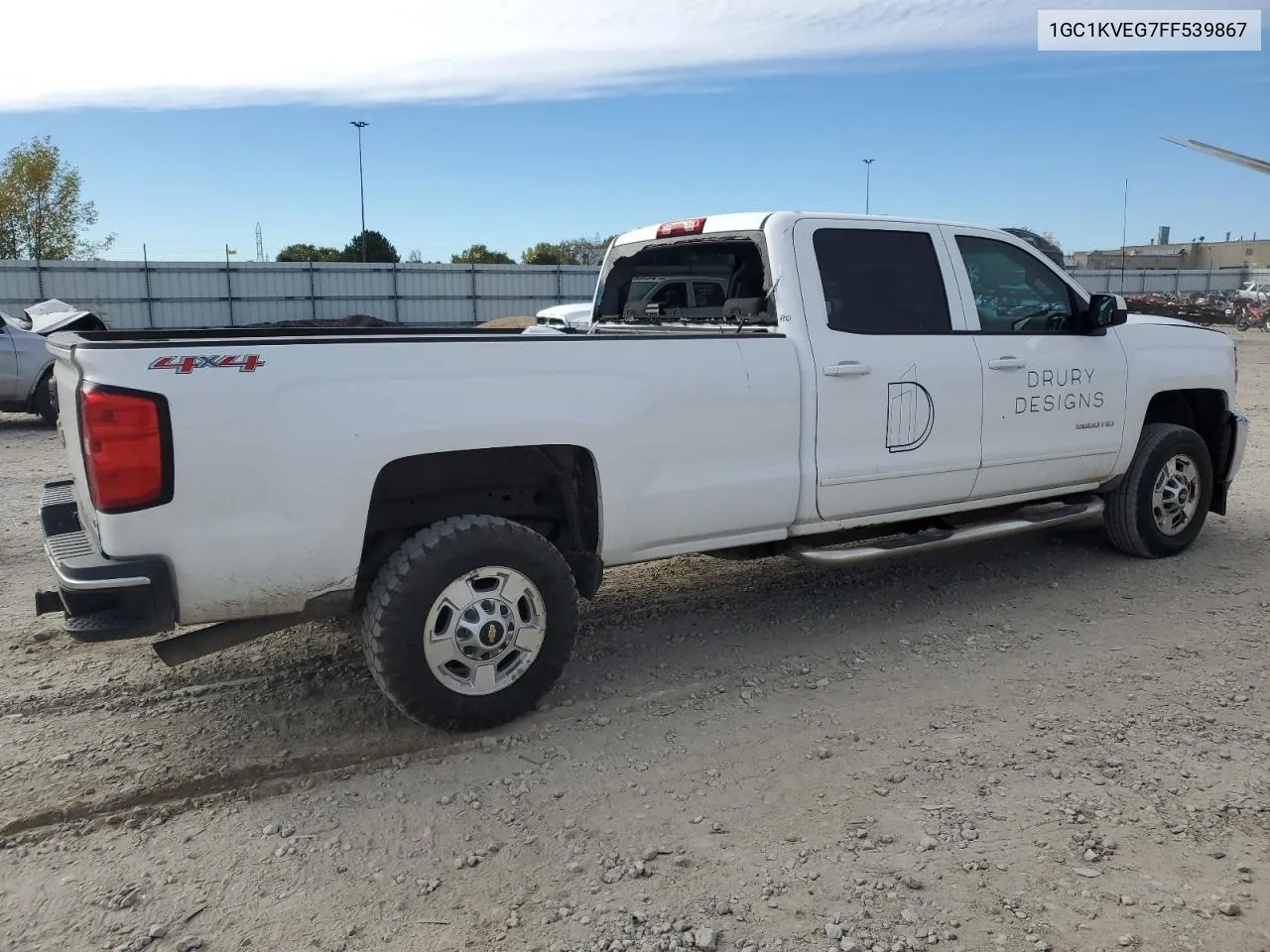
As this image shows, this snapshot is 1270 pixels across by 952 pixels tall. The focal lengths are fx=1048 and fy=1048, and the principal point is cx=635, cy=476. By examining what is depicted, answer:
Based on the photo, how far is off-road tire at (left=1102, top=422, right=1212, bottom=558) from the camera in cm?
621

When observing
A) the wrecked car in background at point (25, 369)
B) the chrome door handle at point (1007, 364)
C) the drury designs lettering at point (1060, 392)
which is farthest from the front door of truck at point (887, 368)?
the wrecked car in background at point (25, 369)

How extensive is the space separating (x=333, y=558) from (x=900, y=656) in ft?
8.77

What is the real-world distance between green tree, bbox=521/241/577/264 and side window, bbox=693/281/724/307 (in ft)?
170

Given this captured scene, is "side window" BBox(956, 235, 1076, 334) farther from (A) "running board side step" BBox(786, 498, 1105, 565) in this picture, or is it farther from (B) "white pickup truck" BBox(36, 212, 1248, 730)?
(A) "running board side step" BBox(786, 498, 1105, 565)

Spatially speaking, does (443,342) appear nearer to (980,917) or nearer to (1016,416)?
(980,917)

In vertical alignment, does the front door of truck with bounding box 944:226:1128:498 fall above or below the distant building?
below

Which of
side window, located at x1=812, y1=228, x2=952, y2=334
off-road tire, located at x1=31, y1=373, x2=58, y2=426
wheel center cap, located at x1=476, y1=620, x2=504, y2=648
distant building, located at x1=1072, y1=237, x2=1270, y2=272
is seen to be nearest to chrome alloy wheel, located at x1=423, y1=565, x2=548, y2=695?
wheel center cap, located at x1=476, y1=620, x2=504, y2=648

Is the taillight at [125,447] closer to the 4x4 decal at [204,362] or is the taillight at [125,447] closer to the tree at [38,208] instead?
the 4x4 decal at [204,362]

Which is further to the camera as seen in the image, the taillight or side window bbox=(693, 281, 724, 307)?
side window bbox=(693, 281, 724, 307)

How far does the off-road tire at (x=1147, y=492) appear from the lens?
245 inches

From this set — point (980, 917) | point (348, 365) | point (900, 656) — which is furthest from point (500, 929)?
point (900, 656)

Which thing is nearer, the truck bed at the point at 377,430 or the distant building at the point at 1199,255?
the truck bed at the point at 377,430

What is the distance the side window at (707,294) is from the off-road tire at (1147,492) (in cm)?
274

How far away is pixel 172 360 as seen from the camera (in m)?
3.36
